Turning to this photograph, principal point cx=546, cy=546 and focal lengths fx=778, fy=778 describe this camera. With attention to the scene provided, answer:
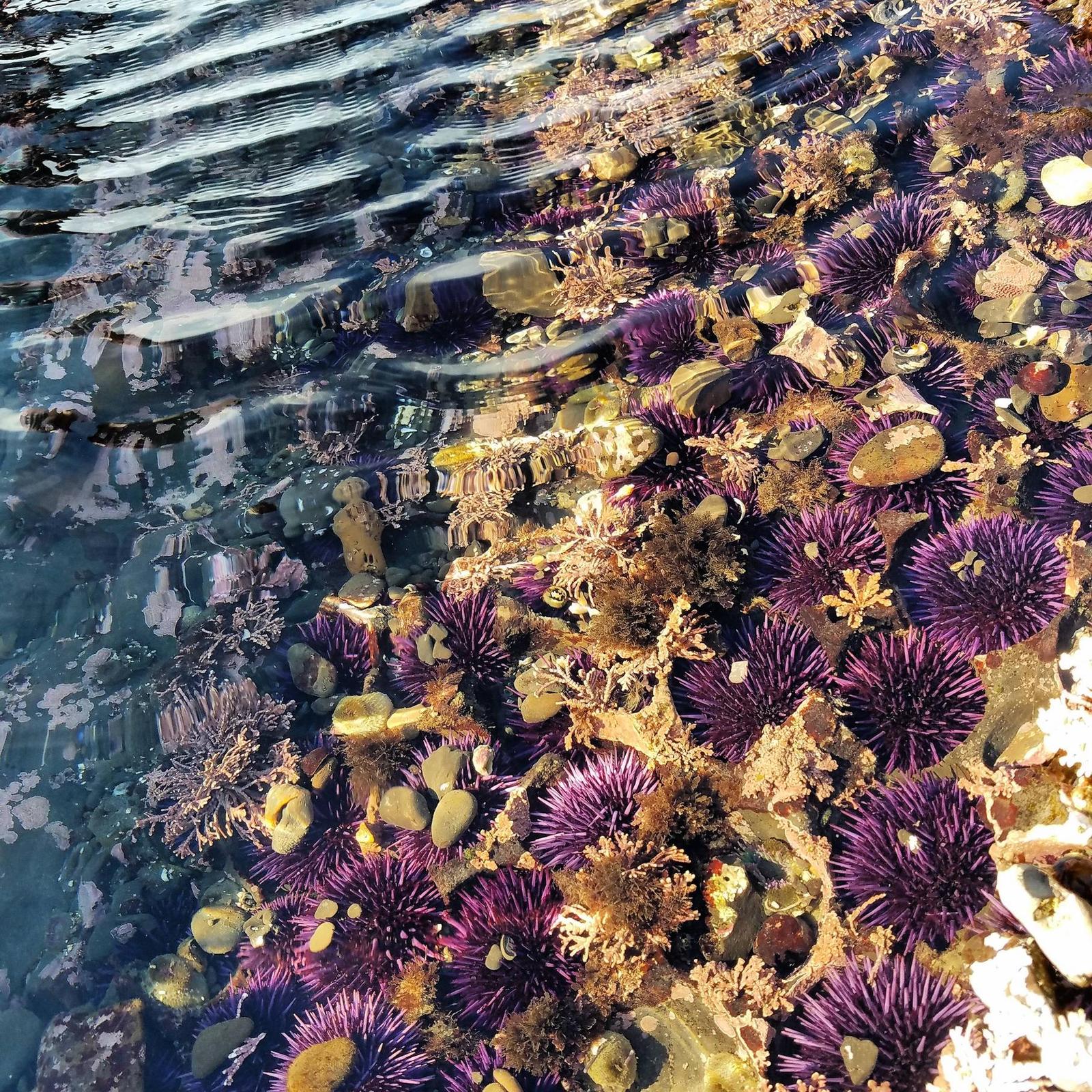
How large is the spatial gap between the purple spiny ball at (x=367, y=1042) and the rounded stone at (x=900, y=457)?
3.36 metres

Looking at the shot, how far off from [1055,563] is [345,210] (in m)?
5.08

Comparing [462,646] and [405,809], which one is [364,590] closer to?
[462,646]

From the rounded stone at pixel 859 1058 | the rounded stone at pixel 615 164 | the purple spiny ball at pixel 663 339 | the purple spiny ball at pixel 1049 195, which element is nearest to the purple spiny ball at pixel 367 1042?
the rounded stone at pixel 859 1058

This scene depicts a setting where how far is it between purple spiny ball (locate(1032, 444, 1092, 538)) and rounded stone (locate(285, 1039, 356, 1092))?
3975 mm

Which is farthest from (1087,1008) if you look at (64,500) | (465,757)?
(64,500)

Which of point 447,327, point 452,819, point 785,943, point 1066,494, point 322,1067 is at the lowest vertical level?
point 322,1067

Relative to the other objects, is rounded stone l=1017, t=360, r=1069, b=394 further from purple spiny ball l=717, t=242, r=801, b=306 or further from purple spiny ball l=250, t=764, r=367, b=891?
purple spiny ball l=250, t=764, r=367, b=891

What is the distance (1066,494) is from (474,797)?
3.20 metres

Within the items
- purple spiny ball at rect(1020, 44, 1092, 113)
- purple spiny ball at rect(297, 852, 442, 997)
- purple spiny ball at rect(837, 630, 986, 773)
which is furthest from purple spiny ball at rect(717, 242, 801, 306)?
purple spiny ball at rect(297, 852, 442, 997)

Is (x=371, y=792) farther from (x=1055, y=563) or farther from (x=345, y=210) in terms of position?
(x=345, y=210)

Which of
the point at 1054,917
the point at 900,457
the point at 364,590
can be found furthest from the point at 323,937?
the point at 900,457

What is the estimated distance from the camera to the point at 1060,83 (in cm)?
527

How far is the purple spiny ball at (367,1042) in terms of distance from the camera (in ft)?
11.1

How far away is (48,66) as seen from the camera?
22.4 ft
